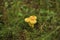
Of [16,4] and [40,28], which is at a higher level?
[16,4]

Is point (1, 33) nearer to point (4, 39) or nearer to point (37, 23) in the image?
point (4, 39)

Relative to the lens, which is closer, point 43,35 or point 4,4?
point 43,35

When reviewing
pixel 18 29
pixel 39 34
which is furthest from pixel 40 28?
pixel 18 29

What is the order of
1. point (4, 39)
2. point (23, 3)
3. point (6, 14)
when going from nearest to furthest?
point (4, 39), point (6, 14), point (23, 3)

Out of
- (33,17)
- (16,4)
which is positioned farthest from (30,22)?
(16,4)

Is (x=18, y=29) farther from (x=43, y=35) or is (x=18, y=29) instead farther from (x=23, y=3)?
(x=23, y=3)

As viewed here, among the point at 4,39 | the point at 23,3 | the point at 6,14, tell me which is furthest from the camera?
the point at 23,3
